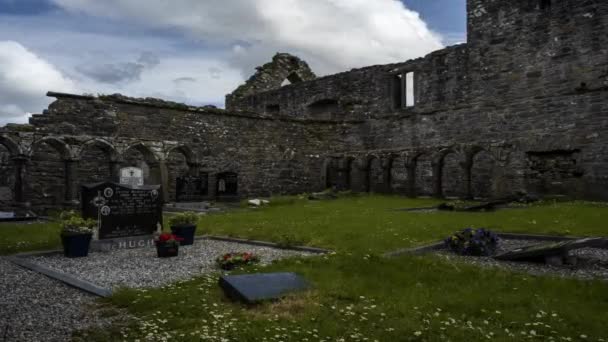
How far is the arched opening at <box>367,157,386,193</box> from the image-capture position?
74.5 feet

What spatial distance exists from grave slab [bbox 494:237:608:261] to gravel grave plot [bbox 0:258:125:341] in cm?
559

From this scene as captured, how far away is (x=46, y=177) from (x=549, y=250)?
16563 mm

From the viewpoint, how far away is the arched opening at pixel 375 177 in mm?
22703

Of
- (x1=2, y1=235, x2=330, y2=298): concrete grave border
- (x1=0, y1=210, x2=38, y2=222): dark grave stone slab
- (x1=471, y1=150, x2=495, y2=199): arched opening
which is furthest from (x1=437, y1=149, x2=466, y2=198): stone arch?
(x1=0, y1=210, x2=38, y2=222): dark grave stone slab

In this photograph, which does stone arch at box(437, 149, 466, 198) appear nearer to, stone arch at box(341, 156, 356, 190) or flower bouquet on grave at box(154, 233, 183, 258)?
stone arch at box(341, 156, 356, 190)

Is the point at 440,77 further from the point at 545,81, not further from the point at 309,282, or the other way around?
the point at 309,282

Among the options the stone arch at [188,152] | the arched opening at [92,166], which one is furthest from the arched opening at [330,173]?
the arched opening at [92,166]

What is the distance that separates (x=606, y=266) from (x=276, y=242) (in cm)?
521

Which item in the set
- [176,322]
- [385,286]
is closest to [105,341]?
[176,322]

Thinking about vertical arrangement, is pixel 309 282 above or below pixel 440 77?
below

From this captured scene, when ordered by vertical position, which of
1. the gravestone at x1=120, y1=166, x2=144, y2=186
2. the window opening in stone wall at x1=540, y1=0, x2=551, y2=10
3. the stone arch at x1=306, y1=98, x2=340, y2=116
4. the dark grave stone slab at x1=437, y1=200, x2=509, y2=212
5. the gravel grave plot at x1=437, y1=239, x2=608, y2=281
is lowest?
the gravel grave plot at x1=437, y1=239, x2=608, y2=281

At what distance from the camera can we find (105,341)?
3912mm

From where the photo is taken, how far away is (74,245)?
26.9 ft

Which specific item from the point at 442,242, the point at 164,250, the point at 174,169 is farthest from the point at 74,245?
the point at 174,169
